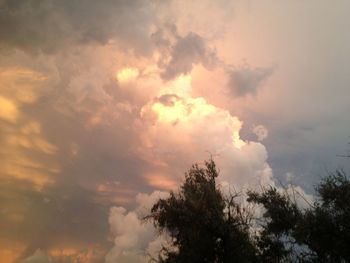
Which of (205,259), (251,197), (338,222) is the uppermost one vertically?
(251,197)

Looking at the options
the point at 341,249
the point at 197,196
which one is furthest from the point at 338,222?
the point at 197,196

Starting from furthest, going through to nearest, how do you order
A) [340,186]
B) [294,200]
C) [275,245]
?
[275,245] → [294,200] → [340,186]

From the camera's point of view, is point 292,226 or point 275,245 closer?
point 292,226

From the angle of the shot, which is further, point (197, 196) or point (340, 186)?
point (197, 196)

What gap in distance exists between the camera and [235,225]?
32.1 m

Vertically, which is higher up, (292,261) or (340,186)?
(340,186)

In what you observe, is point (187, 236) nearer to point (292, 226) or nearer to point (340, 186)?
point (292, 226)

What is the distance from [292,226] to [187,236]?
10.4 meters

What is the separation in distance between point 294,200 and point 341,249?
7424 millimetres

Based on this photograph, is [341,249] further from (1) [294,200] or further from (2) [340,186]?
(1) [294,200]

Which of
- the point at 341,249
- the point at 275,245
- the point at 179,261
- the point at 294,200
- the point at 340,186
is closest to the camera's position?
the point at 341,249

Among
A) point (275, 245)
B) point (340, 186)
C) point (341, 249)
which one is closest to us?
point (341, 249)

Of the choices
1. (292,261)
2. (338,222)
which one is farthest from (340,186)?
(292,261)

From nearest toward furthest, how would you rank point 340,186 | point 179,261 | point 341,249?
point 341,249, point 340,186, point 179,261
